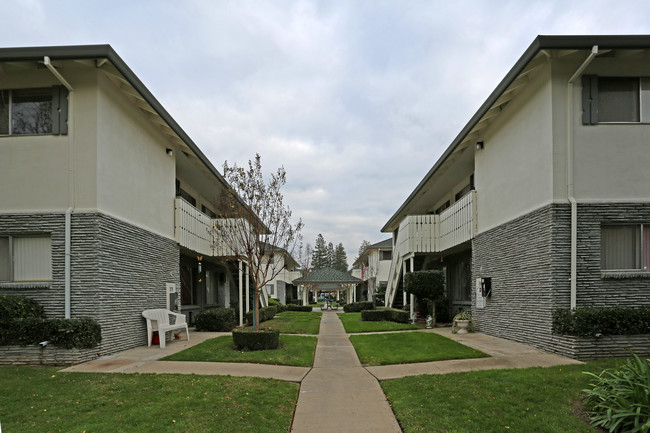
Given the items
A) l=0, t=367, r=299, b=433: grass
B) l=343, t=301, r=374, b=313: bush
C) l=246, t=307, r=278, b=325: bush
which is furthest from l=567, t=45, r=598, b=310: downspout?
l=343, t=301, r=374, b=313: bush

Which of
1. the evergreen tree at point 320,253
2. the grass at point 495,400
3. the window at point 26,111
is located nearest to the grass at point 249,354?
the grass at point 495,400

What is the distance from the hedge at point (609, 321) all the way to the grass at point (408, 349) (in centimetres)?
208

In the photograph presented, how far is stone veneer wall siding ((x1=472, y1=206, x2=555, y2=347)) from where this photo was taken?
9.97m

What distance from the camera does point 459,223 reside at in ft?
54.6

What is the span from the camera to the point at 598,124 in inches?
384

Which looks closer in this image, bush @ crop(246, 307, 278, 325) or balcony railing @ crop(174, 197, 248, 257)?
balcony railing @ crop(174, 197, 248, 257)

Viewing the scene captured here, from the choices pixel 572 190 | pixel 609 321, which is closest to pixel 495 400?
pixel 609 321

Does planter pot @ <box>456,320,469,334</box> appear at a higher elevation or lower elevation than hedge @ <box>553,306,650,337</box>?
lower

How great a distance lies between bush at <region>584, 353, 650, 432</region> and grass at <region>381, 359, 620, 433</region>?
0.67ft

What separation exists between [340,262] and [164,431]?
10304cm

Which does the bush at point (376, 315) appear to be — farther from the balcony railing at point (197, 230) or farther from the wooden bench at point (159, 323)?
the wooden bench at point (159, 323)

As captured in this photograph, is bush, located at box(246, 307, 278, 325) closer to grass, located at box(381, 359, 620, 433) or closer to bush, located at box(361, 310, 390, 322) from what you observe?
bush, located at box(361, 310, 390, 322)

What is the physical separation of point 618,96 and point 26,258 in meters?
14.3

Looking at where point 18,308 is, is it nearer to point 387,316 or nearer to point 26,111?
point 26,111
